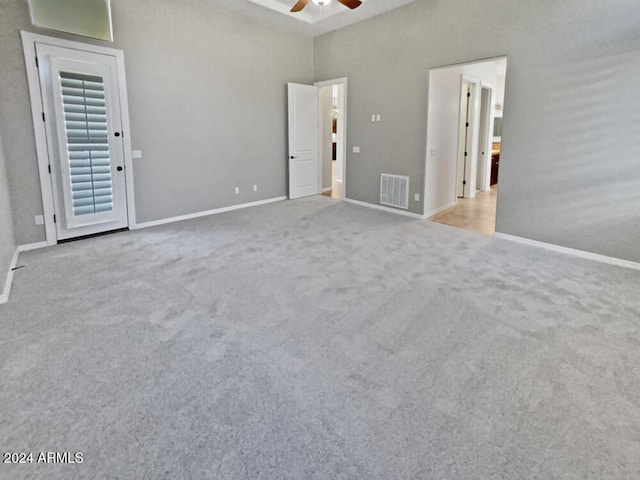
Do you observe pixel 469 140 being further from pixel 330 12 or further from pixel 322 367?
pixel 322 367

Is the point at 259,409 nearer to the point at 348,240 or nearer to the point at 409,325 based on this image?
the point at 409,325

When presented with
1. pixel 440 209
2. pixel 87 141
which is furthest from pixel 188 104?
pixel 440 209

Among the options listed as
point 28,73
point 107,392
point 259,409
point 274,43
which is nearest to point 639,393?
point 259,409

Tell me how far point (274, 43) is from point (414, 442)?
6.67 metres

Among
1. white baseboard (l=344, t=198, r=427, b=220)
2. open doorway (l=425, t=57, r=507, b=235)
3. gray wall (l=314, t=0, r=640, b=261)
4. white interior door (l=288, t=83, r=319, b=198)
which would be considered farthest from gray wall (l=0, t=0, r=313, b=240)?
open doorway (l=425, t=57, r=507, b=235)

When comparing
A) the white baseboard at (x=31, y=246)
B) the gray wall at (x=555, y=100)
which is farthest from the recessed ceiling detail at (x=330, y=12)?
the white baseboard at (x=31, y=246)

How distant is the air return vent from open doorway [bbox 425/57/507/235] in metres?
0.35

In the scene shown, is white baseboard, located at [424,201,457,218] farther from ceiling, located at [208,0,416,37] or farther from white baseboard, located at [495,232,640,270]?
ceiling, located at [208,0,416,37]

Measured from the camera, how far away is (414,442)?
164 centimetres

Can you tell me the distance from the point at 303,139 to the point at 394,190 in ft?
7.18

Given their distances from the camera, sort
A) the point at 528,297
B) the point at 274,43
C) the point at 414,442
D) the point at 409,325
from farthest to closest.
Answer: the point at 274,43 < the point at 528,297 < the point at 409,325 < the point at 414,442

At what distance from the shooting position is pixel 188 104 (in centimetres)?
549

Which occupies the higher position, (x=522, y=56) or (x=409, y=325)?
(x=522, y=56)

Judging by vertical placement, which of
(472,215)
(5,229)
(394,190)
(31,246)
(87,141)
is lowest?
(31,246)
